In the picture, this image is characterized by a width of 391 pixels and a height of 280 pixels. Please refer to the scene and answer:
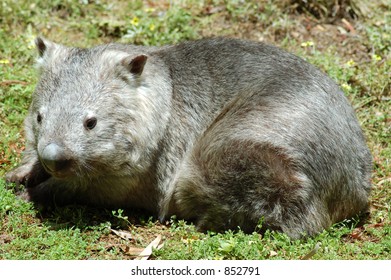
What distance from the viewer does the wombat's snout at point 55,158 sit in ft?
17.4

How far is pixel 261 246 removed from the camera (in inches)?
218

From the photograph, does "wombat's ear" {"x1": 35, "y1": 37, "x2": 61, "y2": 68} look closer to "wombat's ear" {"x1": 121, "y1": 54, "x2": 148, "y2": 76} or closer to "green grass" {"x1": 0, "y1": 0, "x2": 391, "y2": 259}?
"wombat's ear" {"x1": 121, "y1": 54, "x2": 148, "y2": 76}

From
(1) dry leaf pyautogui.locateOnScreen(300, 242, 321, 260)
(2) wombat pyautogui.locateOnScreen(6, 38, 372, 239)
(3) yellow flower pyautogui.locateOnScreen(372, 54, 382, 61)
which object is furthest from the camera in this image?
(3) yellow flower pyautogui.locateOnScreen(372, 54, 382, 61)

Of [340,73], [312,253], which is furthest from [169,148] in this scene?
[340,73]

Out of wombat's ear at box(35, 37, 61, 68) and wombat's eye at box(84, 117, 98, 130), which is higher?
wombat's ear at box(35, 37, 61, 68)

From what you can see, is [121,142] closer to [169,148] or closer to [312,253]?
[169,148]

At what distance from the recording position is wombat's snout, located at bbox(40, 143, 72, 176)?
5.32 meters

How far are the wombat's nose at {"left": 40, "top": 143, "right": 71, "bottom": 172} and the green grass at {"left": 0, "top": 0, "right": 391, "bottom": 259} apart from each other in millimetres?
595

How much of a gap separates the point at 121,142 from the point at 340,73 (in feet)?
11.7

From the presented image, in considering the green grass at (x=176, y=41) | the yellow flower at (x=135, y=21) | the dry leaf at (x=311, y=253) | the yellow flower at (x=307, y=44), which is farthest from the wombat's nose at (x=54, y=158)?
the yellow flower at (x=307, y=44)

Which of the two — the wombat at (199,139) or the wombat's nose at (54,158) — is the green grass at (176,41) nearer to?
the wombat at (199,139)

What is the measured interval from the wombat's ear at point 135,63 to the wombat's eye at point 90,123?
0.59 metres

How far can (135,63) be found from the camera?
589 cm

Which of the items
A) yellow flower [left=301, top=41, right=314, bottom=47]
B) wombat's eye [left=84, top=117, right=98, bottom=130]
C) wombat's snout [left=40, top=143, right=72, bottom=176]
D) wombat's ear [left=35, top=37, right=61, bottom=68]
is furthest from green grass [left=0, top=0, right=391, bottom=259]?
wombat's ear [left=35, top=37, right=61, bottom=68]
